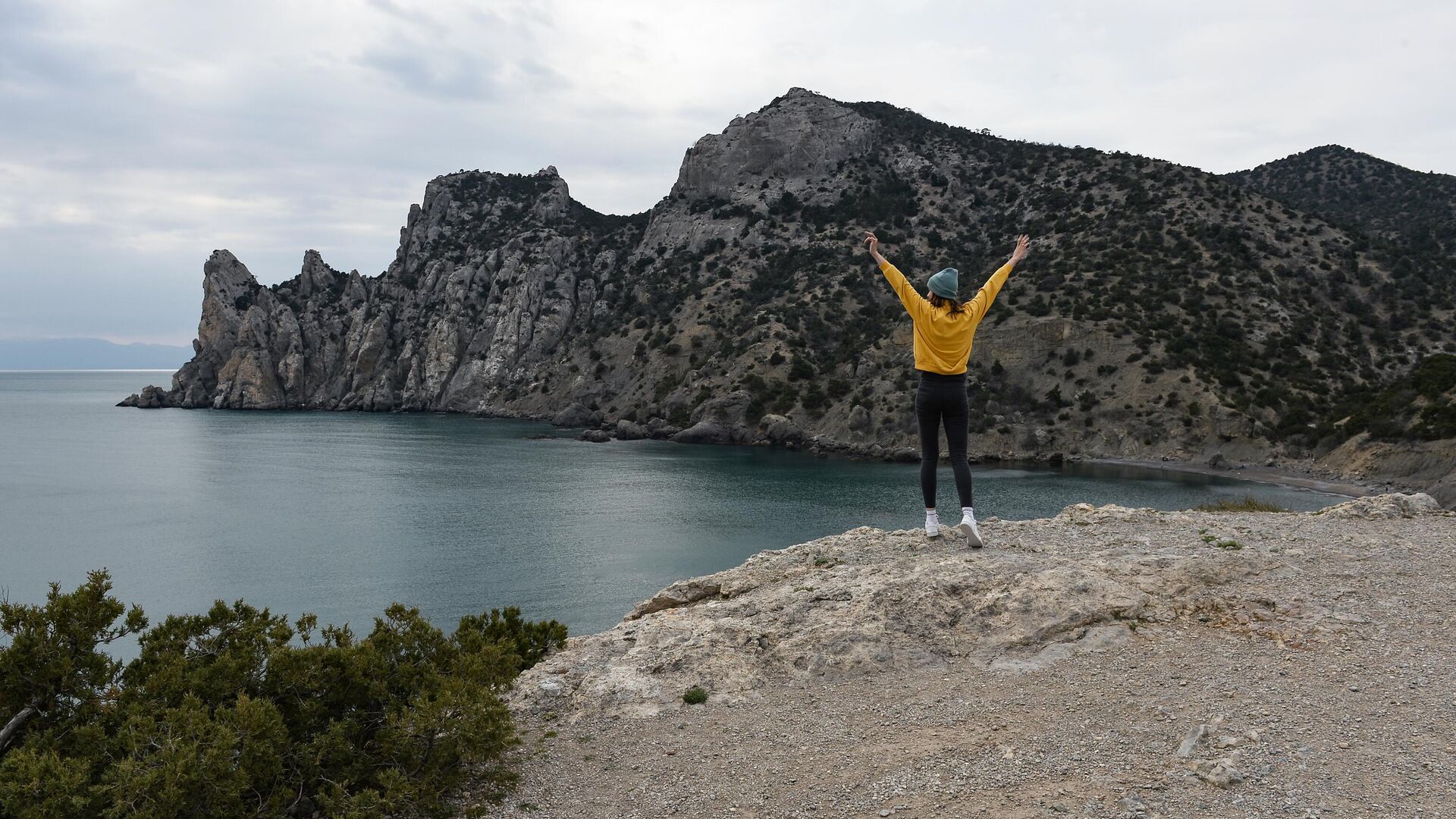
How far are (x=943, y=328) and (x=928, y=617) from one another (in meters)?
2.80

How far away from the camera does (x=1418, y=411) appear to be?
1837 inches

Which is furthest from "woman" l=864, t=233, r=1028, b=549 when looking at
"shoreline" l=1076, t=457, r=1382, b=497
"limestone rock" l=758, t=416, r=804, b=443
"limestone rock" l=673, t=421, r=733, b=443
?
"limestone rock" l=673, t=421, r=733, b=443

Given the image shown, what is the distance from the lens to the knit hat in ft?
26.1

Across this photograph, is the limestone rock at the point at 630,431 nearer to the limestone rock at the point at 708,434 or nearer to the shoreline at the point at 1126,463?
the shoreline at the point at 1126,463

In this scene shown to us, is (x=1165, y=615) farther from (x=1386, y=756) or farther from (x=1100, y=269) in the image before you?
(x=1100, y=269)

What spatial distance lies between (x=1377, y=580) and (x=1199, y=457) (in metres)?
54.6

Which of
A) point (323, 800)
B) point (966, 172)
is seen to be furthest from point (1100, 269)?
point (323, 800)

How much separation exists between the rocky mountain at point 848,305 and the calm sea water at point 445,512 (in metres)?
7.87

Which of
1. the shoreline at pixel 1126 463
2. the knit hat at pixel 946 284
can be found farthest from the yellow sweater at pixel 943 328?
the shoreline at pixel 1126 463

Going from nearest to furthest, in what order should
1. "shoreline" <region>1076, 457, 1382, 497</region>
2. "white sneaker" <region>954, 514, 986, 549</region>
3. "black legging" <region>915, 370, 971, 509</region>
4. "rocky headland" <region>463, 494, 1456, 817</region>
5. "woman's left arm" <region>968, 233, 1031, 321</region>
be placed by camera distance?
"rocky headland" <region>463, 494, 1456, 817</region>
"woman's left arm" <region>968, 233, 1031, 321</region>
"black legging" <region>915, 370, 971, 509</region>
"white sneaker" <region>954, 514, 986, 549</region>
"shoreline" <region>1076, 457, 1382, 497</region>

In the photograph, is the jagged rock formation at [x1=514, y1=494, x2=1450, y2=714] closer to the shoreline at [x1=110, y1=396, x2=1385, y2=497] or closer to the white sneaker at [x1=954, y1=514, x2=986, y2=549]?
the white sneaker at [x1=954, y1=514, x2=986, y2=549]

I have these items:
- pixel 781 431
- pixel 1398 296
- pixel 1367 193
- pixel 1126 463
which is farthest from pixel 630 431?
pixel 1367 193

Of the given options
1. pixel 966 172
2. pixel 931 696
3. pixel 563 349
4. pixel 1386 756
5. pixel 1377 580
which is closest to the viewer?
pixel 1386 756

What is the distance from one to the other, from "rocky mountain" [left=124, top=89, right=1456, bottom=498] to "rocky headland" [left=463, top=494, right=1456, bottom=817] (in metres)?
55.0
